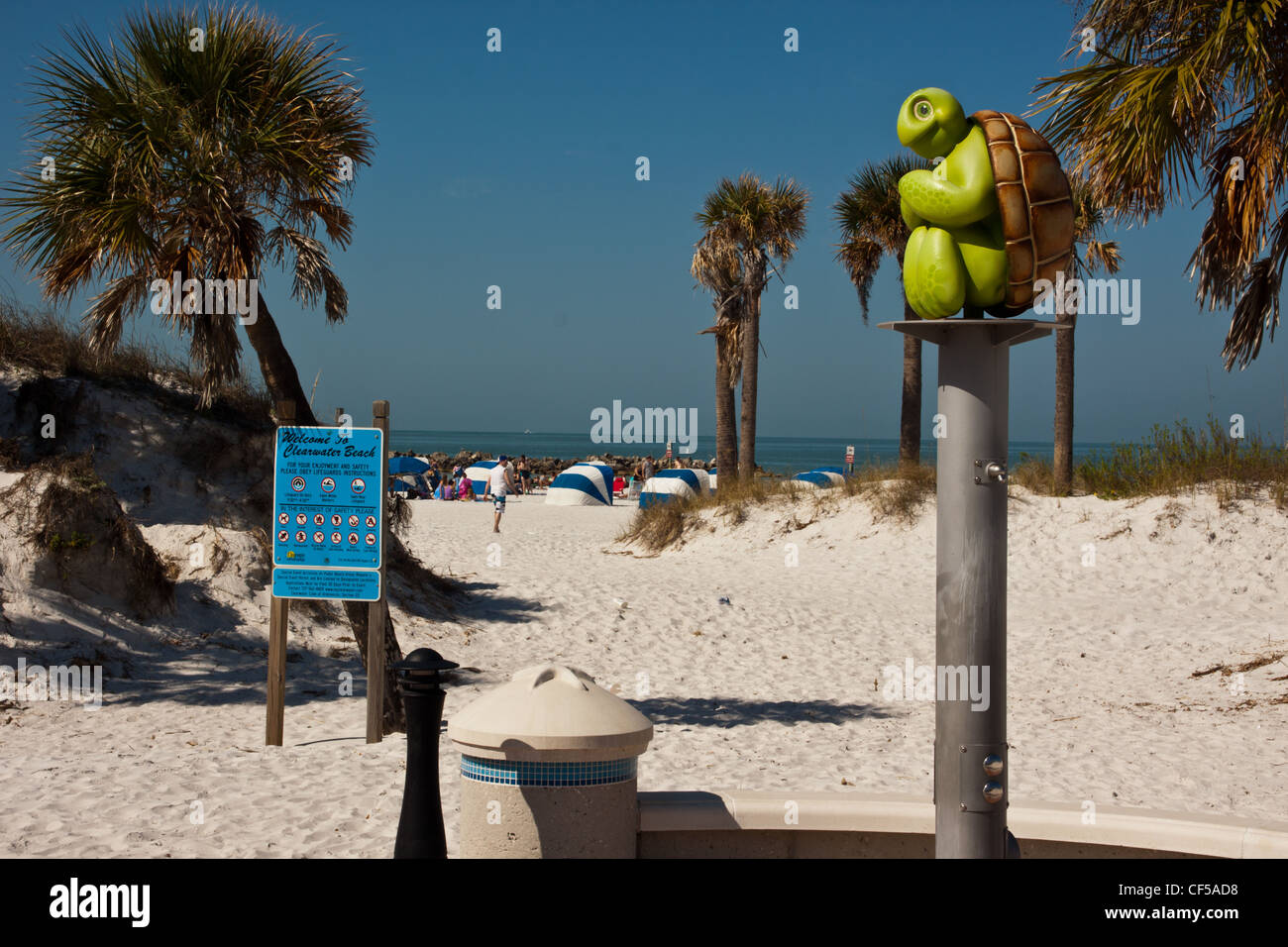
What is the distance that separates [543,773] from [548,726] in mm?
205

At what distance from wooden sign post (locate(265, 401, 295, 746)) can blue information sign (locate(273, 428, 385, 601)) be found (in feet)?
0.74

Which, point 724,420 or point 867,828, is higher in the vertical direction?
point 724,420

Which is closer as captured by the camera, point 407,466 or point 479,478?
point 479,478

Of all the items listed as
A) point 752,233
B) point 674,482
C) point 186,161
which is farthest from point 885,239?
point 186,161

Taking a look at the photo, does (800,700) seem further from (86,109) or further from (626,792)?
(86,109)

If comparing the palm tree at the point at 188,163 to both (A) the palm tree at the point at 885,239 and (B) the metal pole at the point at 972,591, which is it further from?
(A) the palm tree at the point at 885,239

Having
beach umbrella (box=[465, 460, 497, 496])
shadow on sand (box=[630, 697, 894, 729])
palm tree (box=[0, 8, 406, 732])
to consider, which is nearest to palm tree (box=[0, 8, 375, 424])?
palm tree (box=[0, 8, 406, 732])

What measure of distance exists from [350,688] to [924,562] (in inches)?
422

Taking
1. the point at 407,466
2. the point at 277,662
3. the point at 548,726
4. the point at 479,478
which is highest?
the point at 407,466

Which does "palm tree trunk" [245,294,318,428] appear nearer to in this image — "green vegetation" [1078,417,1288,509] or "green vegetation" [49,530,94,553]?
"green vegetation" [49,530,94,553]

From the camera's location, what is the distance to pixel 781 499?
827 inches

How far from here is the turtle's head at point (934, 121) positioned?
3885mm

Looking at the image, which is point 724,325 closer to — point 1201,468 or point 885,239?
point 885,239
